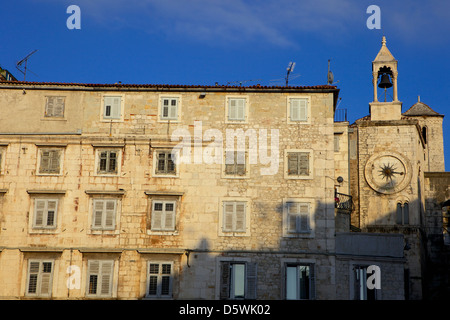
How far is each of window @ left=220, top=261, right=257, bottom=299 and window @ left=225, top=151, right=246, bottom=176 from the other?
487 cm

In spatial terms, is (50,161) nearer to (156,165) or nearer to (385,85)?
(156,165)

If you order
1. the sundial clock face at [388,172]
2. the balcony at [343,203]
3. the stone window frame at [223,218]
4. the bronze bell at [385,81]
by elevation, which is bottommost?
the stone window frame at [223,218]

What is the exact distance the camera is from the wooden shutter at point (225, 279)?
110ft

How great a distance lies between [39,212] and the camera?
1368 inches

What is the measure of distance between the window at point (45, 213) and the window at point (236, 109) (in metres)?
10.7

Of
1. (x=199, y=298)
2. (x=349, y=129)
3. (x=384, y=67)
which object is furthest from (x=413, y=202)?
(x=199, y=298)

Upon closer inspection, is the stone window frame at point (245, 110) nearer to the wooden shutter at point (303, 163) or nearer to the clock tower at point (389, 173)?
the wooden shutter at point (303, 163)

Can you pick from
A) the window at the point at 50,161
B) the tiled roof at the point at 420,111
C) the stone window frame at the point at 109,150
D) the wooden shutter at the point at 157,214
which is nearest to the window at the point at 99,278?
the wooden shutter at the point at 157,214

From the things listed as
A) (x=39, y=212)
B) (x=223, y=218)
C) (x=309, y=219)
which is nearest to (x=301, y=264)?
(x=309, y=219)

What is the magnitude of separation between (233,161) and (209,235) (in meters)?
4.26

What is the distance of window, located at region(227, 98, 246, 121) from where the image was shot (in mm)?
35906

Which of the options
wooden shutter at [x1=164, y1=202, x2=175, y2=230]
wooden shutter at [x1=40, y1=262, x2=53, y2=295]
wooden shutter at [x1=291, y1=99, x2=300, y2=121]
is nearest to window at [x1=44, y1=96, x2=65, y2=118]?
wooden shutter at [x1=164, y1=202, x2=175, y2=230]

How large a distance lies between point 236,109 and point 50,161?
10671 millimetres

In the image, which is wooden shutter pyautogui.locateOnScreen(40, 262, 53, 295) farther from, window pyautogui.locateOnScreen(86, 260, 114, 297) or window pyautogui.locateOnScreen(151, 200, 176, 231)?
window pyautogui.locateOnScreen(151, 200, 176, 231)
